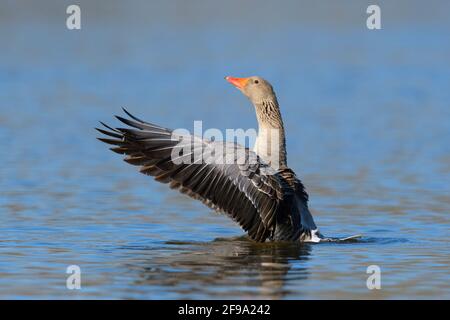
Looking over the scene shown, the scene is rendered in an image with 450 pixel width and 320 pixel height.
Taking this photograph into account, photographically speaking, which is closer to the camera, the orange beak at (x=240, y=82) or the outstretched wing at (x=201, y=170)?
the outstretched wing at (x=201, y=170)

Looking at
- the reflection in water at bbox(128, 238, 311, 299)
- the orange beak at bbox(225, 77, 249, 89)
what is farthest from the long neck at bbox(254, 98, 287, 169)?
the reflection in water at bbox(128, 238, 311, 299)

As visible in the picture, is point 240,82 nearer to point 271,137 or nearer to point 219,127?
point 271,137

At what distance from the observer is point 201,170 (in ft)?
39.5

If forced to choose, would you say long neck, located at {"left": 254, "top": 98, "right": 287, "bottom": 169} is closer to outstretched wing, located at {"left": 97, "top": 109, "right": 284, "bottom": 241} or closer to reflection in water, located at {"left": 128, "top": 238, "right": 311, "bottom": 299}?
outstretched wing, located at {"left": 97, "top": 109, "right": 284, "bottom": 241}

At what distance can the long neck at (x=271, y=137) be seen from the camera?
42.1 ft

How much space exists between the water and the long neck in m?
1.10

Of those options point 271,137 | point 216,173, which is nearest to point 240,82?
point 271,137

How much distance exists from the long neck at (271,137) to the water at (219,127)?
1100 mm

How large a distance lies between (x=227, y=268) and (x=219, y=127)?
12.5 meters

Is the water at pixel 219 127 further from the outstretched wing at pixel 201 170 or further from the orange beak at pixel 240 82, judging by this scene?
the orange beak at pixel 240 82

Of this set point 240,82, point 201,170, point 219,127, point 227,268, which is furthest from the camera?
point 219,127

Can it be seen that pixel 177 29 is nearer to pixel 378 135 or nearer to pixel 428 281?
pixel 378 135

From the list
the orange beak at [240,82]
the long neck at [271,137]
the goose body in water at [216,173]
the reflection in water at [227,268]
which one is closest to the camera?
the reflection in water at [227,268]

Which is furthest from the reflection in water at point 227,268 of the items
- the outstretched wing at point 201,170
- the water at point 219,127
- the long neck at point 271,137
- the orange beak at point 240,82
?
the orange beak at point 240,82
